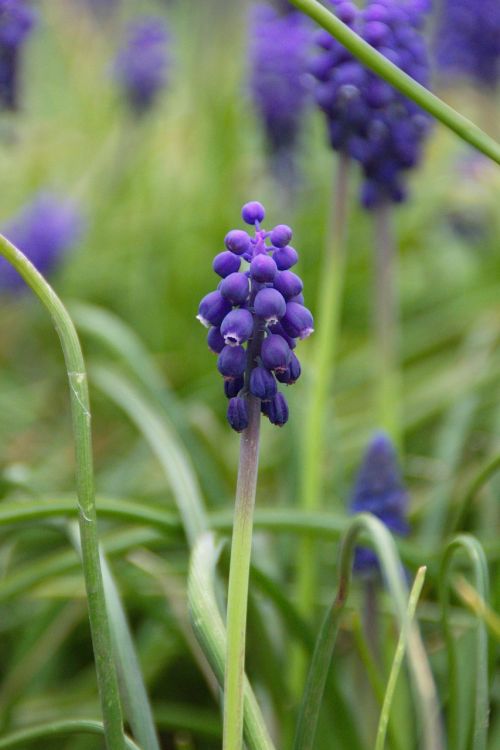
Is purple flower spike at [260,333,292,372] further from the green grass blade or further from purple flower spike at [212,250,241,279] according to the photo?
the green grass blade

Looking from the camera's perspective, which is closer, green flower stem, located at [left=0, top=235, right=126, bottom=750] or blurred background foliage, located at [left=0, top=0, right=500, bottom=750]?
green flower stem, located at [left=0, top=235, right=126, bottom=750]

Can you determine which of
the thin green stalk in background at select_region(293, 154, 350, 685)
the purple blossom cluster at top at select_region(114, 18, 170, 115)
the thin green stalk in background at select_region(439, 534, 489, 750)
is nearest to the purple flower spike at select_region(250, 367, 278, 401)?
the thin green stalk in background at select_region(439, 534, 489, 750)

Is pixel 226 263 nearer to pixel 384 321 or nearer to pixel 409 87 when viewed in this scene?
pixel 409 87

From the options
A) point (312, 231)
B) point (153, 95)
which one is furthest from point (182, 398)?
point (153, 95)

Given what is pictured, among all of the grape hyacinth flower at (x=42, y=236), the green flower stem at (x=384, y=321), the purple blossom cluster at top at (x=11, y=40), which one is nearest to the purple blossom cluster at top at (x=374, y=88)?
the green flower stem at (x=384, y=321)

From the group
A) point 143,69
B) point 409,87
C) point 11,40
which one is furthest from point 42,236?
point 409,87

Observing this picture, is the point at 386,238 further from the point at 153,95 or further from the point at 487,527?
the point at 153,95
